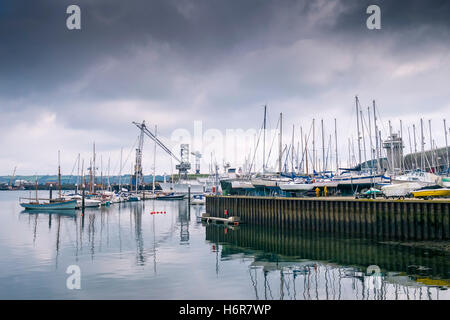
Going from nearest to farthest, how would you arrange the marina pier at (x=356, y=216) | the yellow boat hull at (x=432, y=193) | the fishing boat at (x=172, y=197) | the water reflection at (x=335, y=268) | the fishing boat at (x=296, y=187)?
the water reflection at (x=335, y=268), the marina pier at (x=356, y=216), the yellow boat hull at (x=432, y=193), the fishing boat at (x=296, y=187), the fishing boat at (x=172, y=197)

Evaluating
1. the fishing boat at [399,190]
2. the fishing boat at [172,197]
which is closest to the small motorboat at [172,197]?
the fishing boat at [172,197]

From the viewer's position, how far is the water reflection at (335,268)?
69.2 ft

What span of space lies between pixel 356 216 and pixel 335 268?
1565 centimetres

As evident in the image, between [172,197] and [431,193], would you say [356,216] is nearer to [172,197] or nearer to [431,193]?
[431,193]

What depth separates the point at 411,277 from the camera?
23.4m

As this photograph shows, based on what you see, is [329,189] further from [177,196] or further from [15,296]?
[177,196]

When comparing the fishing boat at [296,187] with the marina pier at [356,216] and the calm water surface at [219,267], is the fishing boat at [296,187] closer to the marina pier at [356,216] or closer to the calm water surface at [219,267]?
the marina pier at [356,216]

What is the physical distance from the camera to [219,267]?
28547mm

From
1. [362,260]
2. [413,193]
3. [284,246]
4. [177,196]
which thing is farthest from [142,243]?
[177,196]

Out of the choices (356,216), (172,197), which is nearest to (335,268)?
(356,216)

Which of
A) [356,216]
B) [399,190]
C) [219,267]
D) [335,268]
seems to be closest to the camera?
[335,268]

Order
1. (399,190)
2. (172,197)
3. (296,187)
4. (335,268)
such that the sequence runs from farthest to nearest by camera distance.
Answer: (172,197)
(296,187)
(399,190)
(335,268)

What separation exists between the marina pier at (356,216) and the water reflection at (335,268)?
3004mm

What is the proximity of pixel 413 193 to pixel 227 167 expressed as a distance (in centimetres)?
10222
